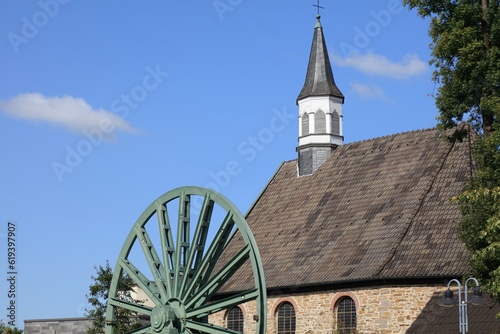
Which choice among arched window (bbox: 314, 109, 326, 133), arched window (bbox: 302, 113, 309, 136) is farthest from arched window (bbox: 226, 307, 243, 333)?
arched window (bbox: 314, 109, 326, 133)

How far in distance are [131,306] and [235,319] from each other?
588 inches

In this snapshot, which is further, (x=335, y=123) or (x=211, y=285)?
(x=335, y=123)

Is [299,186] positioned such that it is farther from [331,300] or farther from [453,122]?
[453,122]

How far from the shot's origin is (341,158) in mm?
42062

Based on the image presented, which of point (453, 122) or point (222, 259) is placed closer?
point (453, 122)

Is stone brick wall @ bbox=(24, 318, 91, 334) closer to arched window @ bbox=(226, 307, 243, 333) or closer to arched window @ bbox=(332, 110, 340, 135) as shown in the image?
arched window @ bbox=(226, 307, 243, 333)

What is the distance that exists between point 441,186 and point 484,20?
37.0 feet

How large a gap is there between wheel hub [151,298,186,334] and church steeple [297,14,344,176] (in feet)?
66.6

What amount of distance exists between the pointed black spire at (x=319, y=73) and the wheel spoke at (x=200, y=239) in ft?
68.8

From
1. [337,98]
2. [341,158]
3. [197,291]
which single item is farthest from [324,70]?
[197,291]

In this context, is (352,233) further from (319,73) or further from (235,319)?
(319,73)

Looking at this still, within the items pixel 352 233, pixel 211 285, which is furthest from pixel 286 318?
pixel 211 285

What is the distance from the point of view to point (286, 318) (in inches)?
1460

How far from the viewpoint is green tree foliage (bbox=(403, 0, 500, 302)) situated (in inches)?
948
